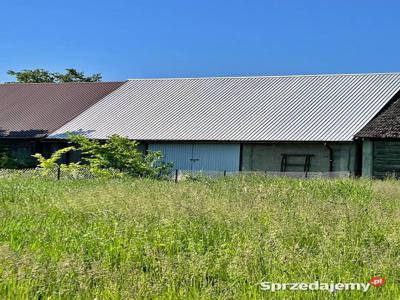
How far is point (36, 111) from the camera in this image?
3478 cm

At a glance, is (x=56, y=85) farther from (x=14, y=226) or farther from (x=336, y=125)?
(x=14, y=226)

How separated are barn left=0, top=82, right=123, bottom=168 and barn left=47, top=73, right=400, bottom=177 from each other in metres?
1.10

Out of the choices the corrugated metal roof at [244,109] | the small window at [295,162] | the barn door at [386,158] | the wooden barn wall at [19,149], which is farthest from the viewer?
the wooden barn wall at [19,149]

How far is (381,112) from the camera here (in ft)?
90.4

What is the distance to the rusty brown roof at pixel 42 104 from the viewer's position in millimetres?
32438

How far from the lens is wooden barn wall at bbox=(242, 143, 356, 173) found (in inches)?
1023

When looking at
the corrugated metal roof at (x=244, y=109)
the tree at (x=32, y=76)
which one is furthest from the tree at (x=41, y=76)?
the corrugated metal roof at (x=244, y=109)

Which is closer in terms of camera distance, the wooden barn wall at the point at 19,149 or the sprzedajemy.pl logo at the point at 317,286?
the sprzedajemy.pl logo at the point at 317,286

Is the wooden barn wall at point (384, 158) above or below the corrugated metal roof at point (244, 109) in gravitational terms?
below

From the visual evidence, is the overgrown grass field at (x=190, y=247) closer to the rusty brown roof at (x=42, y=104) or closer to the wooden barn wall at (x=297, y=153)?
the wooden barn wall at (x=297, y=153)

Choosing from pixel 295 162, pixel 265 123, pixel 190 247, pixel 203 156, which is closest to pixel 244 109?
pixel 265 123

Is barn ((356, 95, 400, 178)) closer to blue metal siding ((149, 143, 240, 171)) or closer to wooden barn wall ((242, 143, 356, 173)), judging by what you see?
wooden barn wall ((242, 143, 356, 173))

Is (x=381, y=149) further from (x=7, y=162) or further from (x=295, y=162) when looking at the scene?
(x=7, y=162)

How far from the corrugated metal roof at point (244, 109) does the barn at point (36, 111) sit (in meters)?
1.17
